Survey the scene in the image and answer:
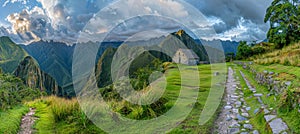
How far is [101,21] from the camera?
13.4m

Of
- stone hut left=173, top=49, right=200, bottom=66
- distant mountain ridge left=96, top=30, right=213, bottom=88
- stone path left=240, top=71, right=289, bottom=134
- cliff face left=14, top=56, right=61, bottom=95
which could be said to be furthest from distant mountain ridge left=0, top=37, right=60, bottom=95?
stone path left=240, top=71, right=289, bottom=134

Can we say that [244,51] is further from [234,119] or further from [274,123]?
[274,123]

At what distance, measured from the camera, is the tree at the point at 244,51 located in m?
41.5

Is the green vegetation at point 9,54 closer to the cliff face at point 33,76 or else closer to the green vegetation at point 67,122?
the cliff face at point 33,76

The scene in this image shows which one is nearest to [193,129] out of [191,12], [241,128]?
[241,128]

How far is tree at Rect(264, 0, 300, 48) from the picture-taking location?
104 ft

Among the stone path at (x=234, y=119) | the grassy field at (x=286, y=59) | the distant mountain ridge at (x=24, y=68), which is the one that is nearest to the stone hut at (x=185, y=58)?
the grassy field at (x=286, y=59)

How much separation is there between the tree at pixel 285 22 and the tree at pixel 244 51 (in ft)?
24.0

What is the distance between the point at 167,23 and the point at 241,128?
12455 millimetres

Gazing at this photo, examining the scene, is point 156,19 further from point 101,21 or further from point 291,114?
point 291,114

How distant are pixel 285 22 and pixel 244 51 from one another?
33.1 ft

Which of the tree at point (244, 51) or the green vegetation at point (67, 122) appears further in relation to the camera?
the tree at point (244, 51)

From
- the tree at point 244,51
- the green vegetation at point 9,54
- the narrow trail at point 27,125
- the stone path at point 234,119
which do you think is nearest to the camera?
the stone path at point 234,119

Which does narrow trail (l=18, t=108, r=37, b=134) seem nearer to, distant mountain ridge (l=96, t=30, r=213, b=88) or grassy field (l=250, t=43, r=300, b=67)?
distant mountain ridge (l=96, t=30, r=213, b=88)
